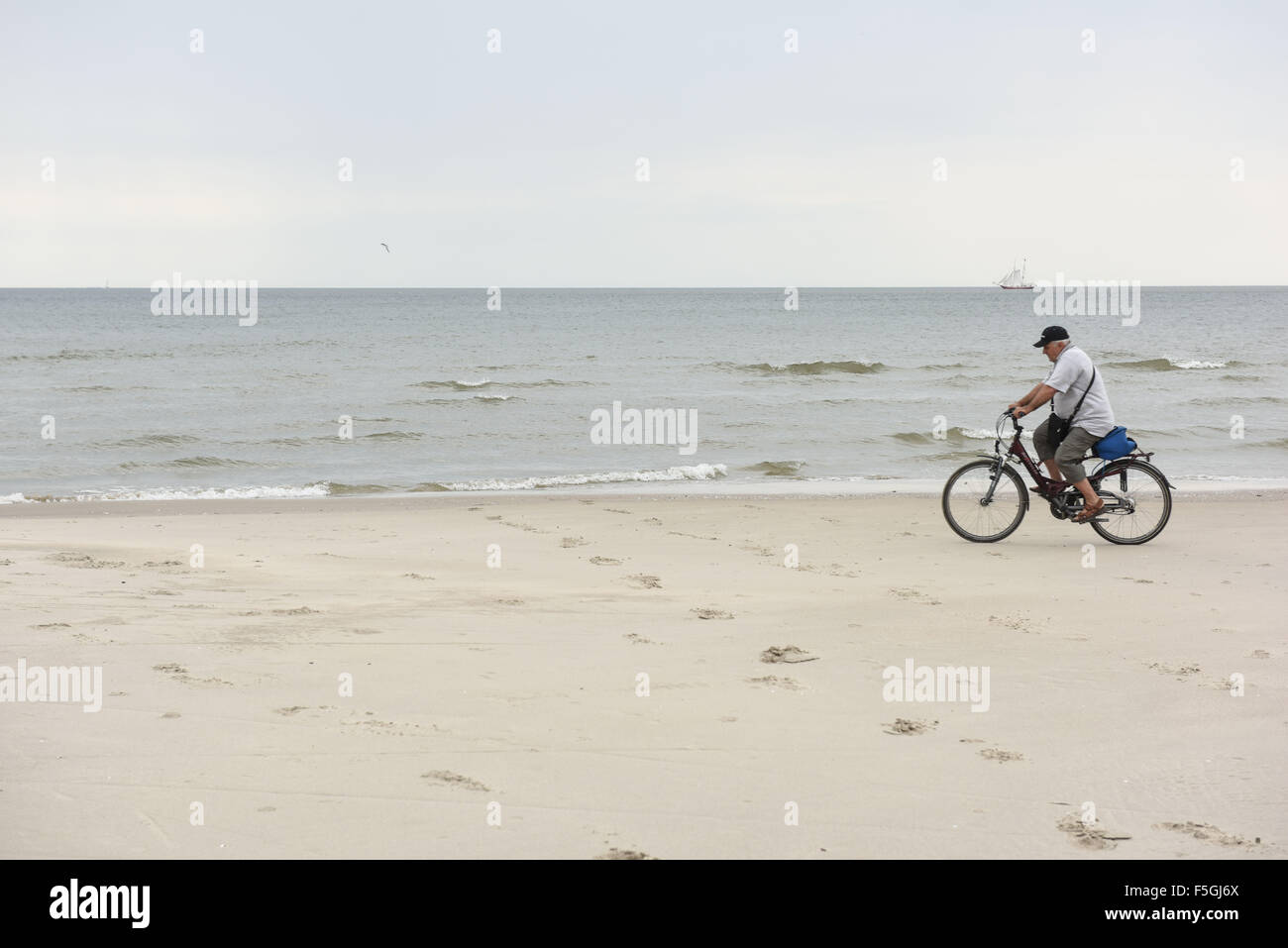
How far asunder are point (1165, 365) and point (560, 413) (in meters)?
19.7

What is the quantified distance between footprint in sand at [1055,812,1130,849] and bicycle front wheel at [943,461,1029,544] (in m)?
5.96

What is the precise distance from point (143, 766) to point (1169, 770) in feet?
12.5

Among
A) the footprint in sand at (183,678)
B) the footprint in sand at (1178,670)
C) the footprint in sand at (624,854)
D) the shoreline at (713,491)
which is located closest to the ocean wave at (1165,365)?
the shoreline at (713,491)

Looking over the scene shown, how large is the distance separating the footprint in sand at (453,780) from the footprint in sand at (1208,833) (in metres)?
2.32

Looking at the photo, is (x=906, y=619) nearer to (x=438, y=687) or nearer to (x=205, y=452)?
(x=438, y=687)

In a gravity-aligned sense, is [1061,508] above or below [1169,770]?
above

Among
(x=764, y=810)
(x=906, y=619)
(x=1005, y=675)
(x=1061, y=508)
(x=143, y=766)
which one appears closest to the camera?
(x=764, y=810)

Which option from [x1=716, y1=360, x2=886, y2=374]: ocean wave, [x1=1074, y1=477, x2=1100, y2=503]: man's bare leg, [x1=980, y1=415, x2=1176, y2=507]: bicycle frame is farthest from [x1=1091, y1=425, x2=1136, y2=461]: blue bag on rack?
[x1=716, y1=360, x2=886, y2=374]: ocean wave

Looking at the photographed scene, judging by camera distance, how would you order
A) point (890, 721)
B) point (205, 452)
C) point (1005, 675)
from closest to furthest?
point (890, 721) < point (1005, 675) < point (205, 452)

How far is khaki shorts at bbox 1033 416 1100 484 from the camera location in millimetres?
8969

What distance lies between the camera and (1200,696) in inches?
204

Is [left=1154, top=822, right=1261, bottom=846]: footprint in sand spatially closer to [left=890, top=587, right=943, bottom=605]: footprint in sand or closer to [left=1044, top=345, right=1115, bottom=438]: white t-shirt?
[left=890, top=587, right=943, bottom=605]: footprint in sand

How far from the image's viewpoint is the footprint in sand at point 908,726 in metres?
4.63
